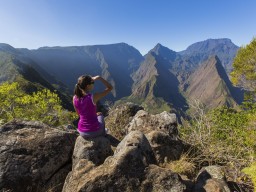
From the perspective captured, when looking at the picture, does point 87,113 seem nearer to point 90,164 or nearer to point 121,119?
point 90,164

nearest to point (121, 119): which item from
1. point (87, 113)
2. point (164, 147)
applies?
point (164, 147)

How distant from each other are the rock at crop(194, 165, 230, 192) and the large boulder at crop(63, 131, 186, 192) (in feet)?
3.12

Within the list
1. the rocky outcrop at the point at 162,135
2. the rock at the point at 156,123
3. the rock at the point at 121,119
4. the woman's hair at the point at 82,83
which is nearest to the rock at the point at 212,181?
the rocky outcrop at the point at 162,135

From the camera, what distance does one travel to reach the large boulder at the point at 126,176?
248 inches

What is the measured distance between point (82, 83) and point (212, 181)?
5.27 meters

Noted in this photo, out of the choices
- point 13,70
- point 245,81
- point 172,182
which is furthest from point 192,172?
point 13,70

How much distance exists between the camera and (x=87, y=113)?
8.75m

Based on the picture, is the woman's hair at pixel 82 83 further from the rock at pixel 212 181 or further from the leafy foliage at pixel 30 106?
the leafy foliage at pixel 30 106

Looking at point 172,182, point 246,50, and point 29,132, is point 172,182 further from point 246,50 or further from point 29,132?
point 246,50

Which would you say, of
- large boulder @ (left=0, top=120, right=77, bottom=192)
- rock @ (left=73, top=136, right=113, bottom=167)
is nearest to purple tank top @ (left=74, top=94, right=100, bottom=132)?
rock @ (left=73, top=136, right=113, bottom=167)

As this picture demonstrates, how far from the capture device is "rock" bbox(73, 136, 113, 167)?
808 centimetres

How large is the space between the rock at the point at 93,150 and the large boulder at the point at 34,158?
2.66 feet

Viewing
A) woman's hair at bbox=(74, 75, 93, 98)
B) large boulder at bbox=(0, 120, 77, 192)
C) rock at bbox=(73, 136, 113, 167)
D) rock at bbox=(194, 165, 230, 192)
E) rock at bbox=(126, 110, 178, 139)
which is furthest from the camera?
rock at bbox=(126, 110, 178, 139)

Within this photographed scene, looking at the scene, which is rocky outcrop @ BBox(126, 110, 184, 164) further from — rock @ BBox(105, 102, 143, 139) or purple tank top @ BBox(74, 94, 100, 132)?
purple tank top @ BBox(74, 94, 100, 132)
